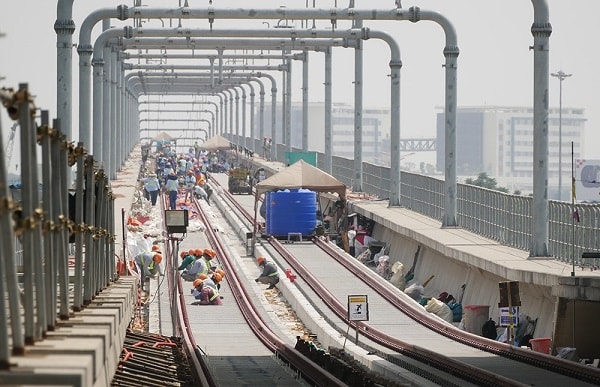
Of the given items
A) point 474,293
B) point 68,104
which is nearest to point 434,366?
point 474,293

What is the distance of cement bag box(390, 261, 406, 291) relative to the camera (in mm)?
42569

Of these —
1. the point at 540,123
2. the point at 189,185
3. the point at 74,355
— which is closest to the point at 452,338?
the point at 540,123

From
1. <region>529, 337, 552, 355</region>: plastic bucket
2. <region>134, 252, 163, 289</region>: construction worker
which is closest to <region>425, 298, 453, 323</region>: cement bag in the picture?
<region>529, 337, 552, 355</region>: plastic bucket

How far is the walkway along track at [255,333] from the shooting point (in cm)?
2289

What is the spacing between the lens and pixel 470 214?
142ft

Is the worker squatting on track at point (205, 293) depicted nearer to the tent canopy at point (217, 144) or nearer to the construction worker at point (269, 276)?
the construction worker at point (269, 276)

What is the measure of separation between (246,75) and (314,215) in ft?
181

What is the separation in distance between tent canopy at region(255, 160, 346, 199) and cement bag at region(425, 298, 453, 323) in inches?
724

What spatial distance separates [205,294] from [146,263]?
137 inches

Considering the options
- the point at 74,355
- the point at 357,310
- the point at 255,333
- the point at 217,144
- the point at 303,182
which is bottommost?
the point at 255,333

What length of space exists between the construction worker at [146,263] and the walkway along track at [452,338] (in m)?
3.85

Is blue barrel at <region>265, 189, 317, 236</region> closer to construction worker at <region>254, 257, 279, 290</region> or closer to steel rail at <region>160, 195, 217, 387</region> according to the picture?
steel rail at <region>160, 195, 217, 387</region>

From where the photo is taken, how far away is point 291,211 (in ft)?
172

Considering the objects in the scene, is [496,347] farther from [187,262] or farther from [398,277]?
[187,262]
